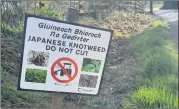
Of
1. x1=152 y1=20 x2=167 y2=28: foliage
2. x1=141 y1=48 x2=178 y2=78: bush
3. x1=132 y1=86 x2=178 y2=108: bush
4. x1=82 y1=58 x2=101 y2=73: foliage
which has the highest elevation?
x1=152 y1=20 x2=167 y2=28: foliage

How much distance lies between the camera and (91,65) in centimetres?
310

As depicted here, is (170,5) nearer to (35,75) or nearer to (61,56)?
(61,56)

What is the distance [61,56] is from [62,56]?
0.01 m

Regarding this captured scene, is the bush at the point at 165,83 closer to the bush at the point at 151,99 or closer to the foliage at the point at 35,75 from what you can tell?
the bush at the point at 151,99

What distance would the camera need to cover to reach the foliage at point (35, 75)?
2.99m

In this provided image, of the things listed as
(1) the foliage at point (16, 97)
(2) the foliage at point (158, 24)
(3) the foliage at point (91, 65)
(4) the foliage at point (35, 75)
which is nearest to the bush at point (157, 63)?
(2) the foliage at point (158, 24)

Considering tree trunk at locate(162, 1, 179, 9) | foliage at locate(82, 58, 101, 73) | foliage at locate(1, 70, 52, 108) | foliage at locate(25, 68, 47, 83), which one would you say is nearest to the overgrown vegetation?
tree trunk at locate(162, 1, 179, 9)

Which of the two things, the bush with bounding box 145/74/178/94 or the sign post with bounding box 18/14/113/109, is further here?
the bush with bounding box 145/74/178/94

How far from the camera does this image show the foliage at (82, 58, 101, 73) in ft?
10.2

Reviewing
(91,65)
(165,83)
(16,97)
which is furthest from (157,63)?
(91,65)

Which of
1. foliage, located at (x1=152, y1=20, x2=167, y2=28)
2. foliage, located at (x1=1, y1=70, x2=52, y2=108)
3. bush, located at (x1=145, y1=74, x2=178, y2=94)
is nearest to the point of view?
foliage, located at (x1=1, y1=70, x2=52, y2=108)

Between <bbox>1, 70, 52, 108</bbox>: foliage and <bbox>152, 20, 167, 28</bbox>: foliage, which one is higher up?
<bbox>152, 20, 167, 28</bbox>: foliage

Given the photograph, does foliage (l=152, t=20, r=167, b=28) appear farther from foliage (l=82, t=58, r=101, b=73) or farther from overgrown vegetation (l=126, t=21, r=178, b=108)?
foliage (l=82, t=58, r=101, b=73)

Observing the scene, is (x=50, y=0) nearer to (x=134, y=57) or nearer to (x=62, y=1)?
(x=62, y=1)
